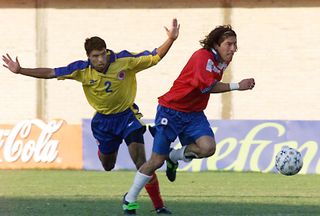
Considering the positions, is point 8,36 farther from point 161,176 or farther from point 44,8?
point 161,176

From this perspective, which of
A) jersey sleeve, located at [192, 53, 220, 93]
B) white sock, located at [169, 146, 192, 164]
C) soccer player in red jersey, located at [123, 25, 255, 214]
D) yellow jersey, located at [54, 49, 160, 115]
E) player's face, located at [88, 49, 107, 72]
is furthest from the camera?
white sock, located at [169, 146, 192, 164]

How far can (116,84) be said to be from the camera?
1027 cm

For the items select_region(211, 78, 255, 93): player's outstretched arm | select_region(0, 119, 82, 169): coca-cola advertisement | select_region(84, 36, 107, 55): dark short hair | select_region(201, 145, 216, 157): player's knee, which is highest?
select_region(84, 36, 107, 55): dark short hair

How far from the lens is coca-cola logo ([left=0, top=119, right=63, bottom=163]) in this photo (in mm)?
21438

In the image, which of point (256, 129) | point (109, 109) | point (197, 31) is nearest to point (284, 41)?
point (197, 31)

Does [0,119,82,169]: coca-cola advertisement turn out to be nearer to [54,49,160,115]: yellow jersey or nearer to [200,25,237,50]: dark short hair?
[54,49,160,115]: yellow jersey

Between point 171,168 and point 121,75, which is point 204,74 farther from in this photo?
point 171,168

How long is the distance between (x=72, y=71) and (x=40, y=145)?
1160cm

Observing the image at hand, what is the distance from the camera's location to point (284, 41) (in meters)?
24.7

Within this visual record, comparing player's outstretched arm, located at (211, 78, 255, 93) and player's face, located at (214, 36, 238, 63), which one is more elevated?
player's face, located at (214, 36, 238, 63)

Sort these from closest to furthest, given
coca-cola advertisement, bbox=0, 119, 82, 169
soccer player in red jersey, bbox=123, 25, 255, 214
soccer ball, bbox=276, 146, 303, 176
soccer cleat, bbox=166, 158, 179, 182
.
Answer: soccer player in red jersey, bbox=123, 25, 255, 214 < soccer cleat, bbox=166, 158, 179, 182 < soccer ball, bbox=276, 146, 303, 176 < coca-cola advertisement, bbox=0, 119, 82, 169

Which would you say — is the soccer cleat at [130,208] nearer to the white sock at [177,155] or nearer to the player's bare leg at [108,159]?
the white sock at [177,155]

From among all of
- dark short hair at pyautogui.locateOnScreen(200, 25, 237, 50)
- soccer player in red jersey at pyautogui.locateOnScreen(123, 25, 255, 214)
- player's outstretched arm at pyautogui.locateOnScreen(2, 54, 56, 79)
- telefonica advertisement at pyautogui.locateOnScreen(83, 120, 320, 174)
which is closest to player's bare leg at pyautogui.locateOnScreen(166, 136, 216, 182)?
soccer player in red jersey at pyautogui.locateOnScreen(123, 25, 255, 214)

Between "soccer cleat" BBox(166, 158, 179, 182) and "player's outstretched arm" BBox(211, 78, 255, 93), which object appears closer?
"player's outstretched arm" BBox(211, 78, 255, 93)
